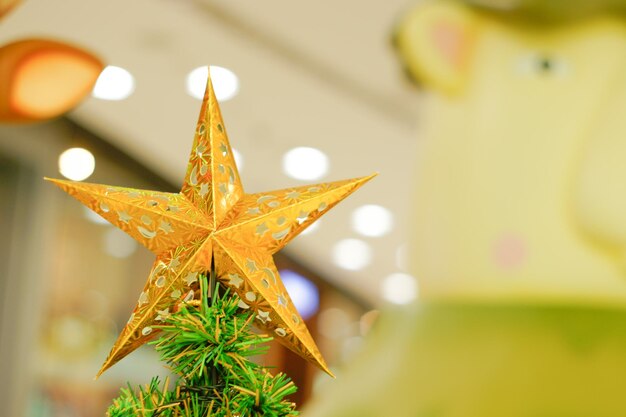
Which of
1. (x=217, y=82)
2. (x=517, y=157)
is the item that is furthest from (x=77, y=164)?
(x=517, y=157)

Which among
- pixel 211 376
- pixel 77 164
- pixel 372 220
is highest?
pixel 372 220

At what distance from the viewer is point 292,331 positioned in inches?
23.8

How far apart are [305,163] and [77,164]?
828mm

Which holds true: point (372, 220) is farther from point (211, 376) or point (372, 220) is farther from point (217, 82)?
point (211, 376)

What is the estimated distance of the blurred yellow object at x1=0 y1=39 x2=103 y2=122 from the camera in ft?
4.65

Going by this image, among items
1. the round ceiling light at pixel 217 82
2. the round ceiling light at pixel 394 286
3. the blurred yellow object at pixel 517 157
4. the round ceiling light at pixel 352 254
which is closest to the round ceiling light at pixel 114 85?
the round ceiling light at pixel 217 82

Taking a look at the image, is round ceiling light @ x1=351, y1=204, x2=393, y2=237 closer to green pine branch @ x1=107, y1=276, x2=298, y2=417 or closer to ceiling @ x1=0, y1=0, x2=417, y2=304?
ceiling @ x1=0, y1=0, x2=417, y2=304

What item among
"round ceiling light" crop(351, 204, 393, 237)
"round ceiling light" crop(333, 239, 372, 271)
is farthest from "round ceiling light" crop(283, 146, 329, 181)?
"round ceiling light" crop(333, 239, 372, 271)

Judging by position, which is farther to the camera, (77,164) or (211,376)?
(77,164)

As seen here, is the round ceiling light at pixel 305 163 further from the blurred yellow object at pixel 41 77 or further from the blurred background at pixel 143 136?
the blurred yellow object at pixel 41 77

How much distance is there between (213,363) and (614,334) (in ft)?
3.01

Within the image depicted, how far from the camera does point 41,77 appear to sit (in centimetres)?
151

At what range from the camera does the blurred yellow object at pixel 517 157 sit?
137 centimetres

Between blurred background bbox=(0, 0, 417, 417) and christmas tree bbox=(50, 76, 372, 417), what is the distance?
117 cm
